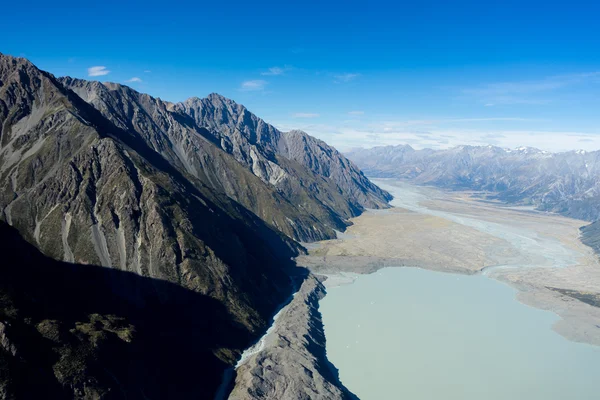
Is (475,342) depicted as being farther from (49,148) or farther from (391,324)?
(49,148)

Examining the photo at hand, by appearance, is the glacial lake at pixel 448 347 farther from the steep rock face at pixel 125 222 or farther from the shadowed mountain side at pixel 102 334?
the shadowed mountain side at pixel 102 334

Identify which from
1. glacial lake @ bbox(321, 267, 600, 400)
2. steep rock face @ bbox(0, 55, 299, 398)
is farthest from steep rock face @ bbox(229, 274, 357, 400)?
steep rock face @ bbox(0, 55, 299, 398)

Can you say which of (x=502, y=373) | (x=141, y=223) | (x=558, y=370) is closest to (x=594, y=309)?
(x=558, y=370)

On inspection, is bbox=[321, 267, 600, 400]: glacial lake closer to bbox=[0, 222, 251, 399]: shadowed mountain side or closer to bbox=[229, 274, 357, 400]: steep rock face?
bbox=[229, 274, 357, 400]: steep rock face

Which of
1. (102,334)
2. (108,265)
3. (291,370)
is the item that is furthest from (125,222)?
(291,370)

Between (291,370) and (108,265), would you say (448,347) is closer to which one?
(291,370)

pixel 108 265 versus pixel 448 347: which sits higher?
pixel 108 265

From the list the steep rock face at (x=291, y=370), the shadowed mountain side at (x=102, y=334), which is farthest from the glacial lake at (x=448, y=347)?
the shadowed mountain side at (x=102, y=334)
